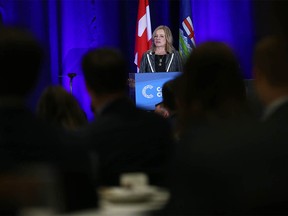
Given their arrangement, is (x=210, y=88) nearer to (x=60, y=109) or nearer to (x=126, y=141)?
(x=126, y=141)


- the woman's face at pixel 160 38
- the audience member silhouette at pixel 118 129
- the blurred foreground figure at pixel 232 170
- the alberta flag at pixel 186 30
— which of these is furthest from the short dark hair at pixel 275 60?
the alberta flag at pixel 186 30

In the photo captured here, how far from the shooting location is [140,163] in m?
1.82

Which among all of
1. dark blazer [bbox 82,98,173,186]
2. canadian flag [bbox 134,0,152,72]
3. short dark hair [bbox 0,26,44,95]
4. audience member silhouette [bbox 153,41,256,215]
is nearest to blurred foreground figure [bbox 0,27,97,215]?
short dark hair [bbox 0,26,44,95]

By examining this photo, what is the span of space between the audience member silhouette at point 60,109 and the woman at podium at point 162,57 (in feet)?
10.9

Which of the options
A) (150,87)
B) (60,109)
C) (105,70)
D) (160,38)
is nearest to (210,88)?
(105,70)

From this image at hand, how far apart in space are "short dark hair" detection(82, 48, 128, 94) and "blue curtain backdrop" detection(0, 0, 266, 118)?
204 inches

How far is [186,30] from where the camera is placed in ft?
21.6

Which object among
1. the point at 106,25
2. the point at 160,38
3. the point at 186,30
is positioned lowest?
the point at 160,38

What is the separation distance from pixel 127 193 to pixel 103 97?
59 cm

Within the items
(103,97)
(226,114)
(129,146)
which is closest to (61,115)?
(103,97)

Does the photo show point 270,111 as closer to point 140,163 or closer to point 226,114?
point 226,114

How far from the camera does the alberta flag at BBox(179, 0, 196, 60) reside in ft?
21.3

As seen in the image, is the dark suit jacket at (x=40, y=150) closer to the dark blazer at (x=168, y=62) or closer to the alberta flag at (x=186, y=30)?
the dark blazer at (x=168, y=62)

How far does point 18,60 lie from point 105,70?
63 centimetres
